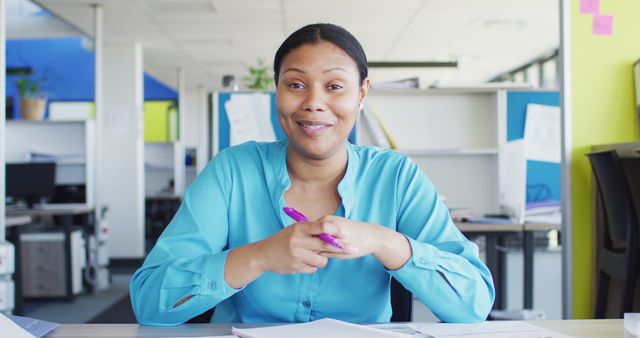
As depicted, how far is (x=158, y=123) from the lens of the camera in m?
13.3

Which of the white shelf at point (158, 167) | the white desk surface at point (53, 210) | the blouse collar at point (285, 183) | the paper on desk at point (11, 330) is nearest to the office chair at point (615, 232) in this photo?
the blouse collar at point (285, 183)

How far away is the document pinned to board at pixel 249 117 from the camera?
3459 mm

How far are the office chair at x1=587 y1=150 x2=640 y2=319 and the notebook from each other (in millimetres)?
1530

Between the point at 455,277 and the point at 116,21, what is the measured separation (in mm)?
6528

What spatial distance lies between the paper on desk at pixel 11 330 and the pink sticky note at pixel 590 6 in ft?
7.04

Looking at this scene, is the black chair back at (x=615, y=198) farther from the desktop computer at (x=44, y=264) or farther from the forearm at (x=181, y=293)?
the desktop computer at (x=44, y=264)

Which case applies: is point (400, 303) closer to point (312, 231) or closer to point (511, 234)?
point (312, 231)

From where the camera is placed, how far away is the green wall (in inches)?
91.7

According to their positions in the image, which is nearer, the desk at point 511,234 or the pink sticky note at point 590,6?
the pink sticky note at point 590,6

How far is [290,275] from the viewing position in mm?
1205

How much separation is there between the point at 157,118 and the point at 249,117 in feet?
33.7

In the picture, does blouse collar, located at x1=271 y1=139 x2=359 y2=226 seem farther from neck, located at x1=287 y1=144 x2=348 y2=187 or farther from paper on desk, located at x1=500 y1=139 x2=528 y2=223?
paper on desk, located at x1=500 y1=139 x2=528 y2=223

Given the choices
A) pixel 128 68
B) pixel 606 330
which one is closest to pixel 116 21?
pixel 128 68

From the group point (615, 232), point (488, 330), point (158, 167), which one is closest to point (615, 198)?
point (615, 232)
